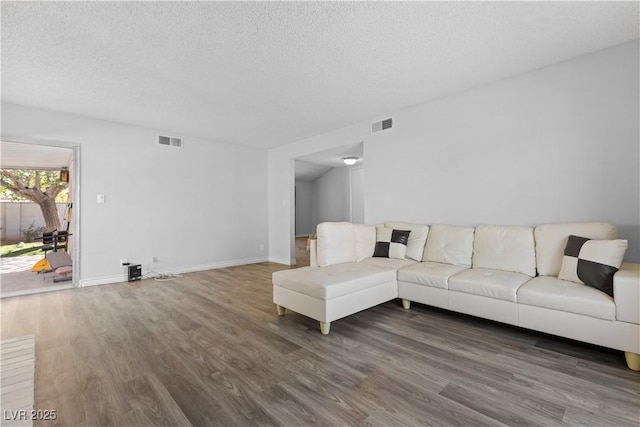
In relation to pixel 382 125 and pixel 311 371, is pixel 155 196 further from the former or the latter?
pixel 311 371

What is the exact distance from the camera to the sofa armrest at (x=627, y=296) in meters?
1.87

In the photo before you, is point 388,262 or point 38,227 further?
point 38,227

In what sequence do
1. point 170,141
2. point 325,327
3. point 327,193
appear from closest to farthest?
point 325,327 → point 170,141 → point 327,193

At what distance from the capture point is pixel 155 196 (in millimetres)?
4969

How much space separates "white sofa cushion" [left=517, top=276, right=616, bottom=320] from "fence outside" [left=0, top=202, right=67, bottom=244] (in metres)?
9.98

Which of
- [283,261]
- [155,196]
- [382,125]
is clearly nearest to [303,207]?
[283,261]

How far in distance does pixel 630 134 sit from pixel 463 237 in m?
1.69

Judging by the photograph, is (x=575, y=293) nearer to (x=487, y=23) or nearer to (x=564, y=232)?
(x=564, y=232)

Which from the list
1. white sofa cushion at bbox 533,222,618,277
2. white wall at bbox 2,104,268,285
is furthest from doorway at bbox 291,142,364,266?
white sofa cushion at bbox 533,222,618,277

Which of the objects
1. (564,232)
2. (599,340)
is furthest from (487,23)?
(599,340)

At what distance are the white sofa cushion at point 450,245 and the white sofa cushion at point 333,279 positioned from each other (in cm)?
68

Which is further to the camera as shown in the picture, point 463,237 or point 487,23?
point 463,237

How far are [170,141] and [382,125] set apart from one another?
149 inches

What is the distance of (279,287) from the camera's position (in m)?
2.89
